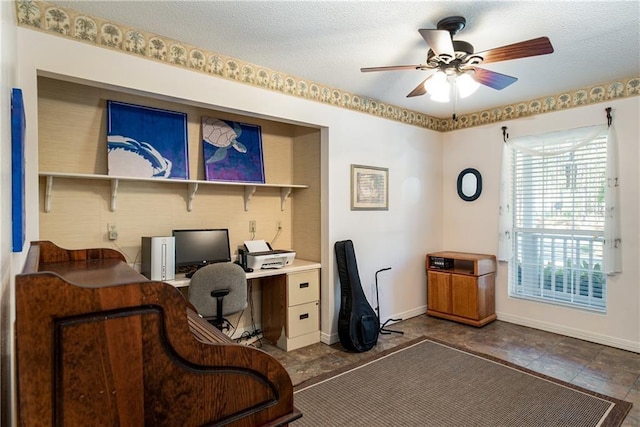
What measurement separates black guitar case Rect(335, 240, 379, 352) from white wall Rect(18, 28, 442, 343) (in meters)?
0.14

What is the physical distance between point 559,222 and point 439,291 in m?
1.52

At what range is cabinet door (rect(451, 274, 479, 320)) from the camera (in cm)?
411

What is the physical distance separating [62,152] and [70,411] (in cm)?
264

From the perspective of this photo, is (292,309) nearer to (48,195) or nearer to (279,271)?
(279,271)

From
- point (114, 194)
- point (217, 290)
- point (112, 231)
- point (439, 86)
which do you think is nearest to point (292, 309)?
point (217, 290)

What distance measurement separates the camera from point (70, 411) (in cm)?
69

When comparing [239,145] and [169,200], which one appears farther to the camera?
[239,145]

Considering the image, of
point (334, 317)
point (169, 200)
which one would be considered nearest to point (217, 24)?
point (169, 200)

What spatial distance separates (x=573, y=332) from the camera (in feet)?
12.5

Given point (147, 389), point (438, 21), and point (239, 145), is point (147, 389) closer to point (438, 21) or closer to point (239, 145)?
point (438, 21)

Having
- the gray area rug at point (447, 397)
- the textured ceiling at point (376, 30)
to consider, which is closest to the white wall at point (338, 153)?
the textured ceiling at point (376, 30)

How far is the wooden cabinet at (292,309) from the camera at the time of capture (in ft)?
11.4

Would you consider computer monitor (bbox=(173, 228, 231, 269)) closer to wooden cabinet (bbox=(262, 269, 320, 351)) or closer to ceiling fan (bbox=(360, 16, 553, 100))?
wooden cabinet (bbox=(262, 269, 320, 351))

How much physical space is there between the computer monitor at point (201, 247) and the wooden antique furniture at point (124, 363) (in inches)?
89.7
